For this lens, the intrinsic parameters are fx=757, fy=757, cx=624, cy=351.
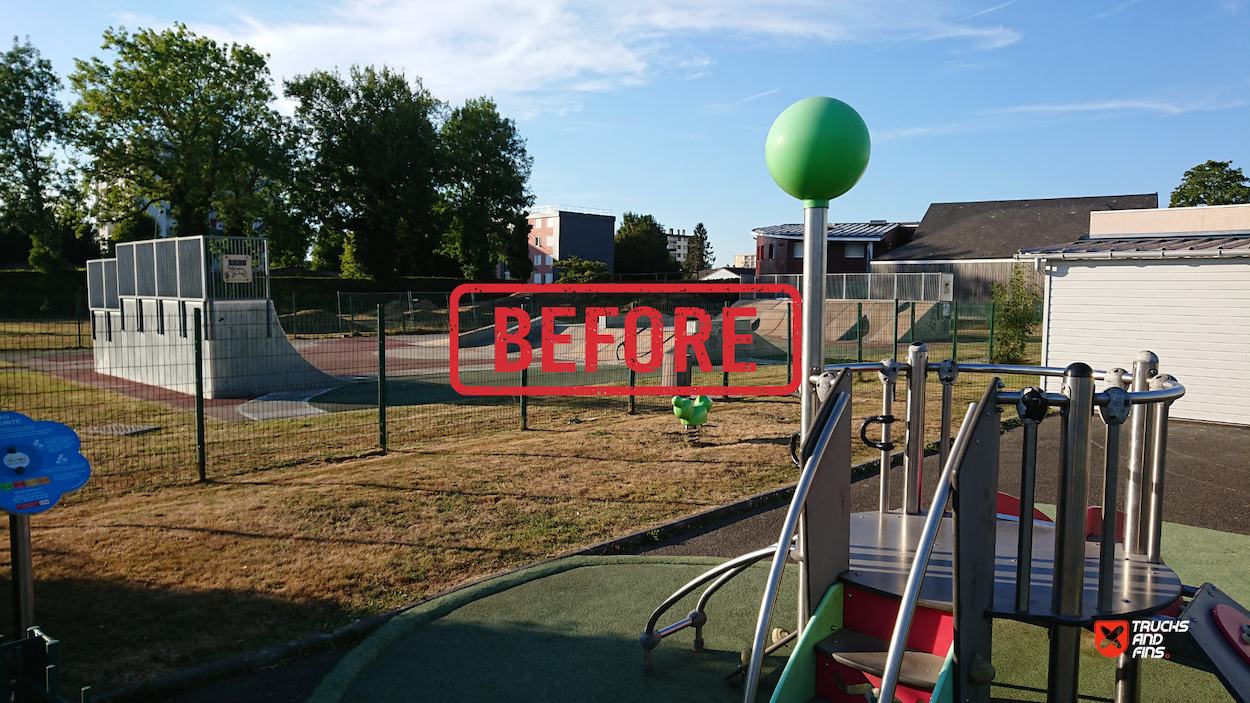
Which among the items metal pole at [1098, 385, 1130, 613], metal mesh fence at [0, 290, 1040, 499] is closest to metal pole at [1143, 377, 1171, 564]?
metal pole at [1098, 385, 1130, 613]

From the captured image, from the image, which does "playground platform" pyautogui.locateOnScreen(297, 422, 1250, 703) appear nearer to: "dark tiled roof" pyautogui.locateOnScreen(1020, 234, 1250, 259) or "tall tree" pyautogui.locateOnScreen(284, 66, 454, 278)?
"dark tiled roof" pyautogui.locateOnScreen(1020, 234, 1250, 259)

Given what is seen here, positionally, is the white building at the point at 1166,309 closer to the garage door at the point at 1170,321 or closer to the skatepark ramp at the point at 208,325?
the garage door at the point at 1170,321

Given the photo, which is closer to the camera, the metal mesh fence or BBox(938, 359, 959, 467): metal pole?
BBox(938, 359, 959, 467): metal pole

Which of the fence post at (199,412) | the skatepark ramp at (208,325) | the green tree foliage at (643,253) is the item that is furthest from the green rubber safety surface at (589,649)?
the green tree foliage at (643,253)

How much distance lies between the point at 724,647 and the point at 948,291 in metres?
36.9

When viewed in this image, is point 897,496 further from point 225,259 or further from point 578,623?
point 225,259

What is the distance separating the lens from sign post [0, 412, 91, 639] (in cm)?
324

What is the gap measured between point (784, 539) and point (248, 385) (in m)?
14.3

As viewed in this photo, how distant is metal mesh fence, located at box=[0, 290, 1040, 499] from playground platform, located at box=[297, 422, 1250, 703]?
14.8 ft

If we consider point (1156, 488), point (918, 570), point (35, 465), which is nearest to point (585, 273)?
point (35, 465)

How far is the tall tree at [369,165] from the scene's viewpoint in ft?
154

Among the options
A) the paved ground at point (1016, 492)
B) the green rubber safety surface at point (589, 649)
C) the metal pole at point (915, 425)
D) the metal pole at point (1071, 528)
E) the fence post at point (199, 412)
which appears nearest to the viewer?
the metal pole at point (1071, 528)

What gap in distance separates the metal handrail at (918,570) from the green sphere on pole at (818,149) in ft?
4.10

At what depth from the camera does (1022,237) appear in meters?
42.8
